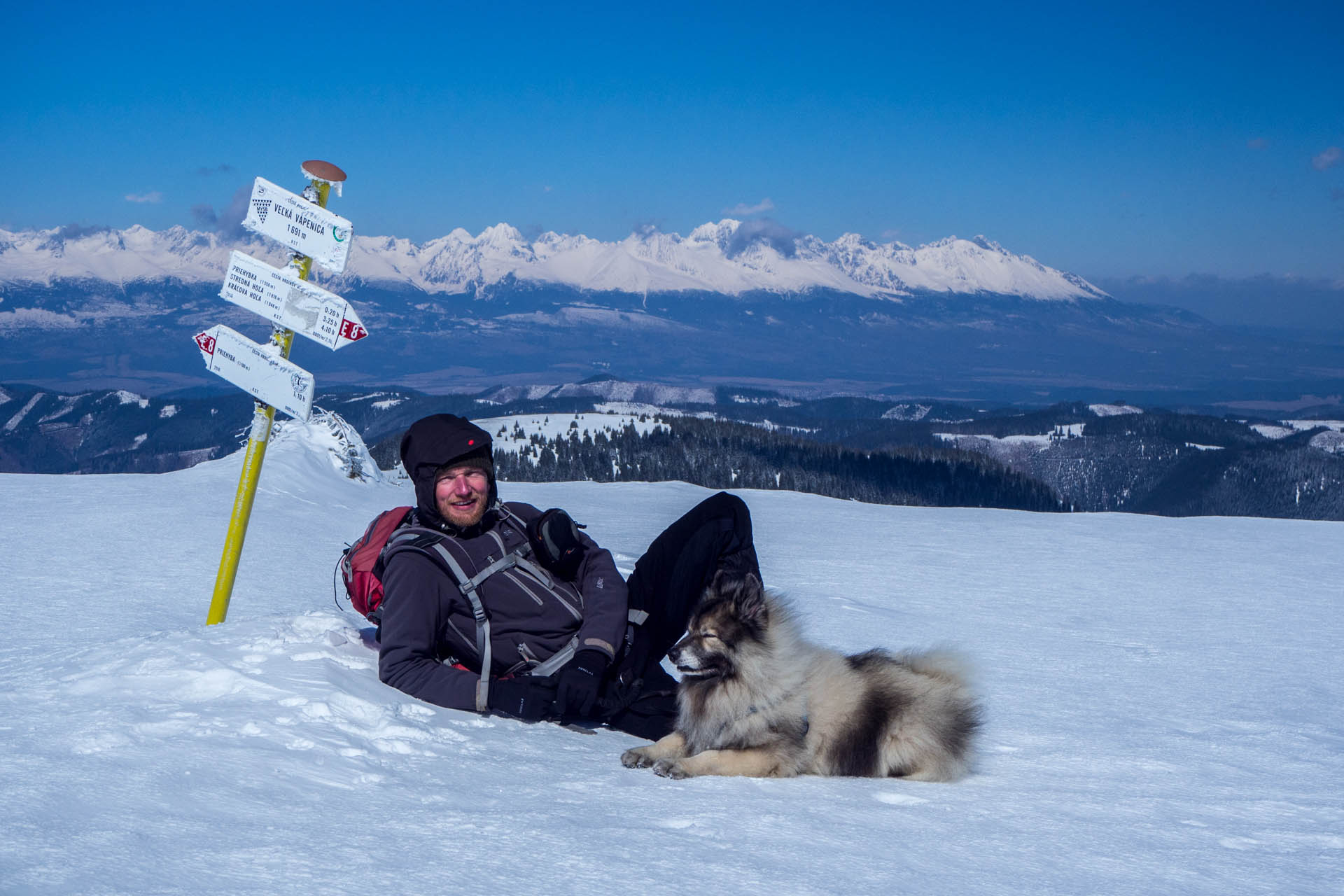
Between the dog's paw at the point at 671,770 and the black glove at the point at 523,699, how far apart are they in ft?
2.19

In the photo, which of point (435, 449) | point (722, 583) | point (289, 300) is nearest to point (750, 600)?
point (722, 583)

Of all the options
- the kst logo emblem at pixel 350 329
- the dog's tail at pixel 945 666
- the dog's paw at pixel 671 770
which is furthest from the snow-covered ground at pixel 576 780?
the kst logo emblem at pixel 350 329

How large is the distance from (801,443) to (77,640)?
94330 millimetres

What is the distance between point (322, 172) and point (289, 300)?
37.6 inches

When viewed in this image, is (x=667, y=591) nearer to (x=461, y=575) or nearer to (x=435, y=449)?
(x=461, y=575)

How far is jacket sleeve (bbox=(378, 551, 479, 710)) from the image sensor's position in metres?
4.21

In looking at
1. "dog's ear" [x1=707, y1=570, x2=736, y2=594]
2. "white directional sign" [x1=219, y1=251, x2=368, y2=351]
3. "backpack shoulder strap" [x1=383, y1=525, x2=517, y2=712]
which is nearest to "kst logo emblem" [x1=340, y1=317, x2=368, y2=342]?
"white directional sign" [x1=219, y1=251, x2=368, y2=351]

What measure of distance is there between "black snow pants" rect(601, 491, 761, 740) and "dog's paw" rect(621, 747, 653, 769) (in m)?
0.61

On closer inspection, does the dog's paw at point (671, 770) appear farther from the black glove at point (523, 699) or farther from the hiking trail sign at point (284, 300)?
the hiking trail sign at point (284, 300)

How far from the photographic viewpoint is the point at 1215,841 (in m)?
3.34

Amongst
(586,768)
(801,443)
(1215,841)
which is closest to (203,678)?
(586,768)

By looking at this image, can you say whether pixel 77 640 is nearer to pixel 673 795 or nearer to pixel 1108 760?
pixel 673 795

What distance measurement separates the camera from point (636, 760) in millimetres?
4012

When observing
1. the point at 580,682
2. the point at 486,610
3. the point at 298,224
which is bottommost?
the point at 580,682
